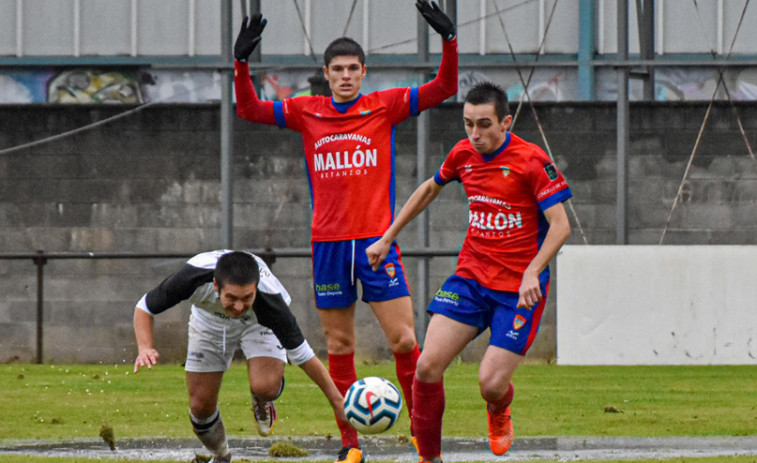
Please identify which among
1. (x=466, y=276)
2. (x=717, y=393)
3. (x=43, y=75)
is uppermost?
(x=43, y=75)

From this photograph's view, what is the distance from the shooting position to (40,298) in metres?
17.6

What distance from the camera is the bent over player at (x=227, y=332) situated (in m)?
6.69

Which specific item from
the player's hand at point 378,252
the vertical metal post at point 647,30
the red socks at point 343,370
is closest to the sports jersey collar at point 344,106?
the player's hand at point 378,252

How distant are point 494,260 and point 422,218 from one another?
1049 cm

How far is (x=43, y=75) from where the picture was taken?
25.9 m

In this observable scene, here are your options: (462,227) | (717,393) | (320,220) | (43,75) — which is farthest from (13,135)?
(320,220)

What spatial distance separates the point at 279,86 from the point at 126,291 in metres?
8.54

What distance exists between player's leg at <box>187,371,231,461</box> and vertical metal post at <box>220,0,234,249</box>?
9779 millimetres

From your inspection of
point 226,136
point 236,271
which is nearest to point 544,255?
point 236,271

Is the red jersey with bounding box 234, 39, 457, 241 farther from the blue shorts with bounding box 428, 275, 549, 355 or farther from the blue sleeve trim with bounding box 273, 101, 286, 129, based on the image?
the blue shorts with bounding box 428, 275, 549, 355

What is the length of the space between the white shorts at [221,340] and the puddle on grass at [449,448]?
63 cm

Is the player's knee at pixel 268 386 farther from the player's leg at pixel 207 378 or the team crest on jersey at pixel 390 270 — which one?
the team crest on jersey at pixel 390 270

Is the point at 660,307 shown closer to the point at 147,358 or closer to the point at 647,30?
the point at 647,30

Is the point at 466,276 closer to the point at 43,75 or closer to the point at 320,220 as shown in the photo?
the point at 320,220
